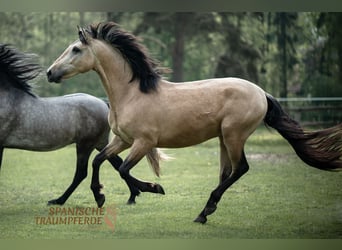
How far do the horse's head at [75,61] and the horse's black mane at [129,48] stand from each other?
0.10 metres

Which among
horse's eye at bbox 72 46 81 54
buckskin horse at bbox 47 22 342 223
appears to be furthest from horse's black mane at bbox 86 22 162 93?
horse's eye at bbox 72 46 81 54

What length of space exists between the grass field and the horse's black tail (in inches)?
21.7

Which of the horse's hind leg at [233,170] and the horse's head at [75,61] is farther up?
the horse's head at [75,61]

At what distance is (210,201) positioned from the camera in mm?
5047

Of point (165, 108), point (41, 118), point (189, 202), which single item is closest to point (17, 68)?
point (41, 118)

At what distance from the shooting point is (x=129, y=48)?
16.8 ft

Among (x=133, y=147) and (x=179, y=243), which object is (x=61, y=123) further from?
(x=179, y=243)

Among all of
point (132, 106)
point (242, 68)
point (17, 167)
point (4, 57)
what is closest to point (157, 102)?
point (132, 106)

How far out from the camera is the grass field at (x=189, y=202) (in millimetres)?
5059

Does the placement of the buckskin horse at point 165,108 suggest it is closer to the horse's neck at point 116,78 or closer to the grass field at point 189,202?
the horse's neck at point 116,78

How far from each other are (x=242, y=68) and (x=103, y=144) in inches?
170

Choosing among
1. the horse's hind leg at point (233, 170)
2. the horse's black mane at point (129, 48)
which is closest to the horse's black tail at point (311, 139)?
the horse's hind leg at point (233, 170)

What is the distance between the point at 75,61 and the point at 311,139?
6.56ft

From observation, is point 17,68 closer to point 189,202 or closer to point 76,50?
point 76,50
